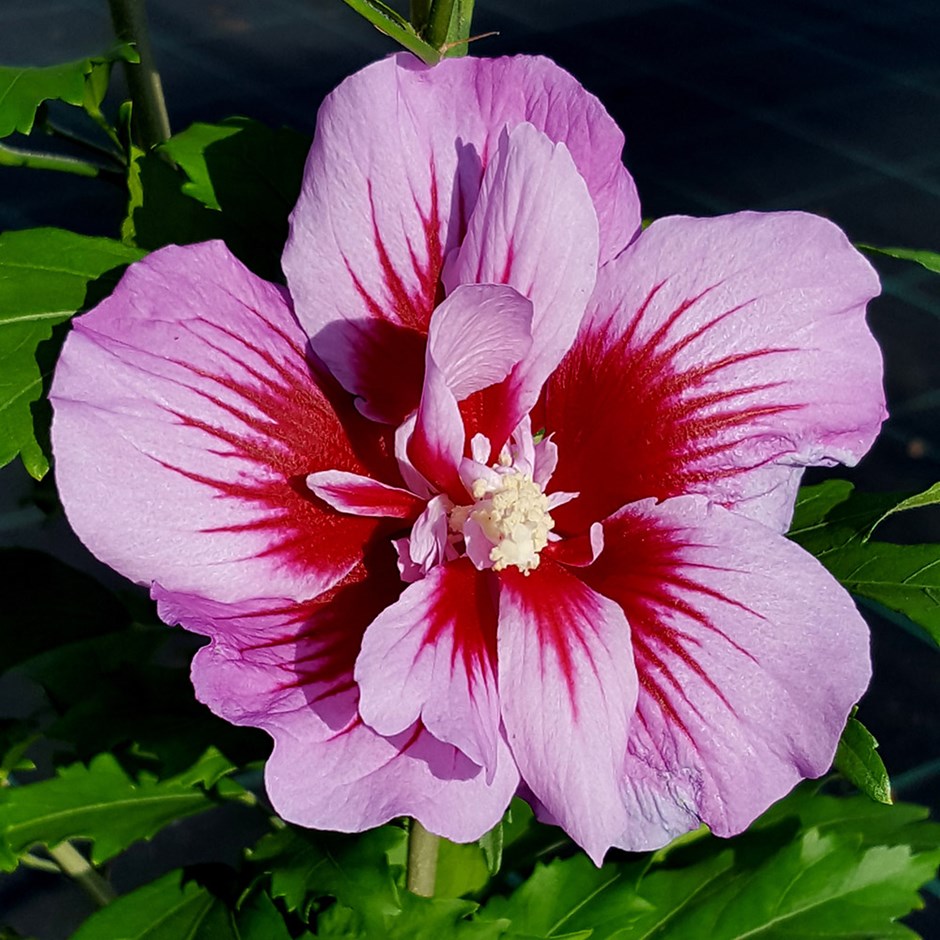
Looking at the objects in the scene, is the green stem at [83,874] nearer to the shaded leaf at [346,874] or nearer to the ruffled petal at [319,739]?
the shaded leaf at [346,874]

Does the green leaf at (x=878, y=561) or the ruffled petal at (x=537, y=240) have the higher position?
the ruffled petal at (x=537, y=240)

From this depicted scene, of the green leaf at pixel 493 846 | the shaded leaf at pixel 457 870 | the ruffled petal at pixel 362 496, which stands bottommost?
the shaded leaf at pixel 457 870

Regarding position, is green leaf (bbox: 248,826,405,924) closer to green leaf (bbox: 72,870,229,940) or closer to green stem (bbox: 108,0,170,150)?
green leaf (bbox: 72,870,229,940)

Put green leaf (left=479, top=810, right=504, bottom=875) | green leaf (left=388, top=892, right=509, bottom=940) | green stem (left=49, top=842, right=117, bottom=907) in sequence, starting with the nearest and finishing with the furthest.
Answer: green leaf (left=479, top=810, right=504, bottom=875)
green leaf (left=388, top=892, right=509, bottom=940)
green stem (left=49, top=842, right=117, bottom=907)

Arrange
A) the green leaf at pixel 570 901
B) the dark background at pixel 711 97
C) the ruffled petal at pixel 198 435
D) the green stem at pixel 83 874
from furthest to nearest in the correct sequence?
the dark background at pixel 711 97 < the green stem at pixel 83 874 < the green leaf at pixel 570 901 < the ruffled petal at pixel 198 435

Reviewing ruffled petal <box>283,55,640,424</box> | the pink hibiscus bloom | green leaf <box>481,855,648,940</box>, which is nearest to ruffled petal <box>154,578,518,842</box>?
the pink hibiscus bloom

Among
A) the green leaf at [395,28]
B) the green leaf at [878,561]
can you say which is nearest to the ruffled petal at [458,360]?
the green leaf at [395,28]
